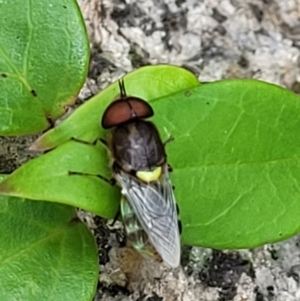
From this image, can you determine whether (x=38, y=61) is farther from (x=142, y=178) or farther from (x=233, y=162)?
(x=233, y=162)

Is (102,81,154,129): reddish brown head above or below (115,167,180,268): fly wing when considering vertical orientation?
above

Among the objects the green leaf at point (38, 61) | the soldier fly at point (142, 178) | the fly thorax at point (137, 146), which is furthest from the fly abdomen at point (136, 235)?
the green leaf at point (38, 61)

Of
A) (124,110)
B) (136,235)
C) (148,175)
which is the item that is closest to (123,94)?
(124,110)

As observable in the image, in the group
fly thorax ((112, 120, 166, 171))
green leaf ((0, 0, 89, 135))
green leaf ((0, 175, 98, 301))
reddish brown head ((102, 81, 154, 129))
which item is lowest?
green leaf ((0, 175, 98, 301))

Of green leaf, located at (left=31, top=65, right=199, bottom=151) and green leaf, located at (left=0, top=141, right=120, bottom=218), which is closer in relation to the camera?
green leaf, located at (left=0, top=141, right=120, bottom=218)

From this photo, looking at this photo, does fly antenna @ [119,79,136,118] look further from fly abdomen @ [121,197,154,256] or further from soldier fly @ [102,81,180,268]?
fly abdomen @ [121,197,154,256]

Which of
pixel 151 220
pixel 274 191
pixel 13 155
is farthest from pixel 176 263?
pixel 13 155

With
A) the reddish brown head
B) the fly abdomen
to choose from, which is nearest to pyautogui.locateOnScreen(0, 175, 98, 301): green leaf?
the fly abdomen

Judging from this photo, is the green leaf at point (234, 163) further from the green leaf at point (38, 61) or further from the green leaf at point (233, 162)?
the green leaf at point (38, 61)
